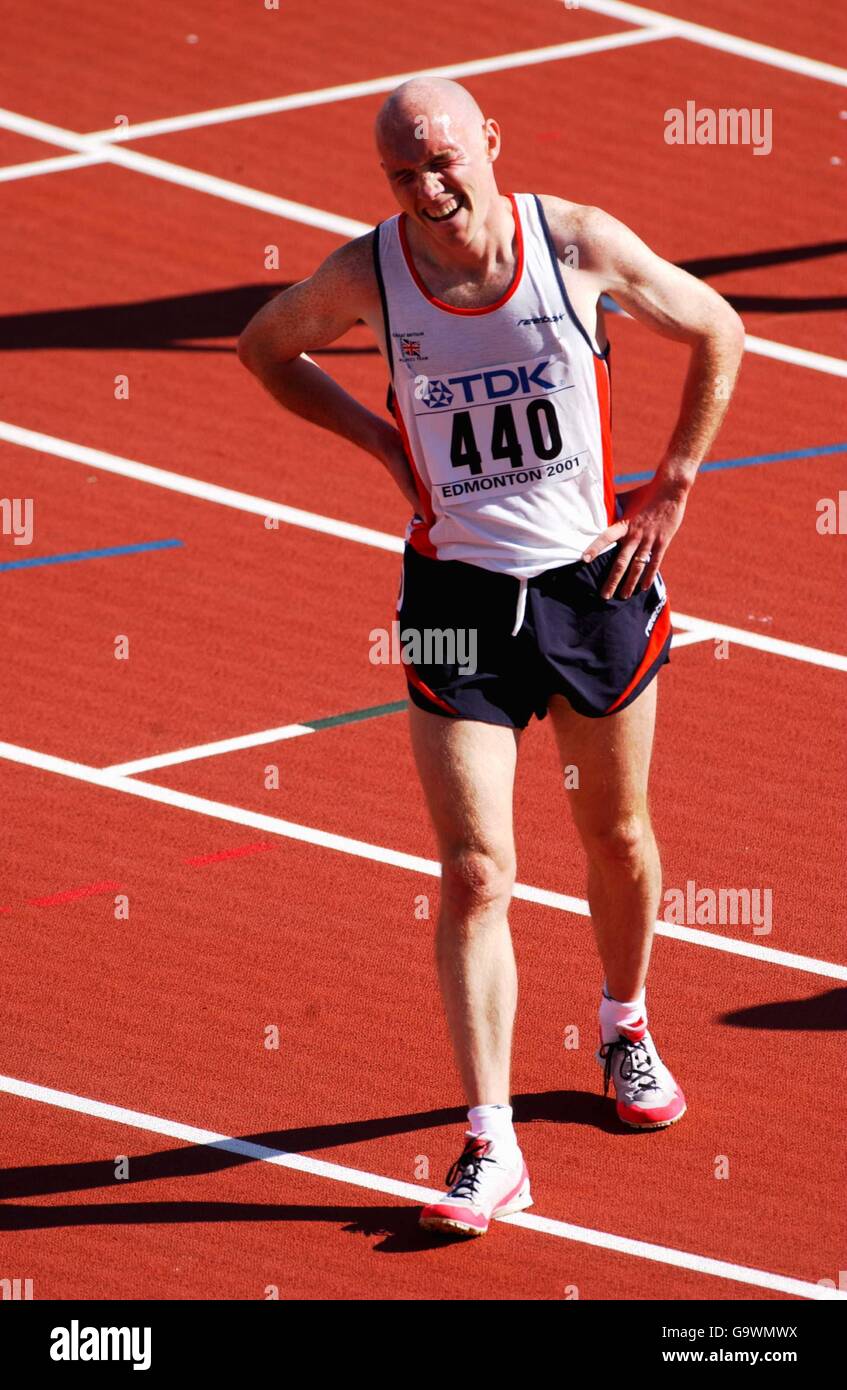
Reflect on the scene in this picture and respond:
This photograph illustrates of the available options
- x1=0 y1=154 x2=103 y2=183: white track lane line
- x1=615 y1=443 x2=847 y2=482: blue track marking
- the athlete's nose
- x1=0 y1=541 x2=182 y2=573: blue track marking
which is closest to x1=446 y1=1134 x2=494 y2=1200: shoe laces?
the athlete's nose

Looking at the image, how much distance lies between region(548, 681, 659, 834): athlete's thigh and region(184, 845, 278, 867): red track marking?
77.3 inches

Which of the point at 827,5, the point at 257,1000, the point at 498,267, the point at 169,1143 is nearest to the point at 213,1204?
the point at 169,1143

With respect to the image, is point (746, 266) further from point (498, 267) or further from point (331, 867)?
point (498, 267)

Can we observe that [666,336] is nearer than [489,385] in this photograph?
No

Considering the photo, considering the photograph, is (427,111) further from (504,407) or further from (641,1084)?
(641,1084)

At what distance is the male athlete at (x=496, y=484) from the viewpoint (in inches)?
200

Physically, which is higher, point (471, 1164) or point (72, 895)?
point (72, 895)

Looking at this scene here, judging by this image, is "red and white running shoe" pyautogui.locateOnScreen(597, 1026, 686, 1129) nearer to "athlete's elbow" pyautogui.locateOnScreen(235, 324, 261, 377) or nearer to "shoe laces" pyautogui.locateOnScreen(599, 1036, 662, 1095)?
"shoe laces" pyautogui.locateOnScreen(599, 1036, 662, 1095)

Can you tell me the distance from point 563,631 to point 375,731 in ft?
9.21

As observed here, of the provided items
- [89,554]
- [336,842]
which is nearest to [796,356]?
[89,554]

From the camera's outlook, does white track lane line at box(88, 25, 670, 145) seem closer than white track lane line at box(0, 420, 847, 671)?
No

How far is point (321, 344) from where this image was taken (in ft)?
17.8

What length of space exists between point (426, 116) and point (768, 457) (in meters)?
5.49

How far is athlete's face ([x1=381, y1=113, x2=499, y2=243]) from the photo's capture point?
4.93 metres
